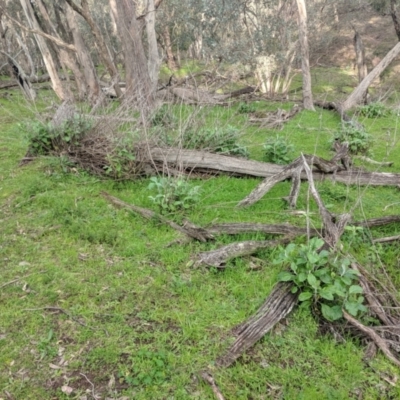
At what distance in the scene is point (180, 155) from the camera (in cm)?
591

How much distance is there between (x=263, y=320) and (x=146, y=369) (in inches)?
41.4

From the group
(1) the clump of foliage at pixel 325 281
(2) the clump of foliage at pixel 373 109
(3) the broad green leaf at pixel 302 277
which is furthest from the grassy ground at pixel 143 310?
(2) the clump of foliage at pixel 373 109

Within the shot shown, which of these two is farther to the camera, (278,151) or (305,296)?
(278,151)

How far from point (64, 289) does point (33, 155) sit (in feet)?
13.1

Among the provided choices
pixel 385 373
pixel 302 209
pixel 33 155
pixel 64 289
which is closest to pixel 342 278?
pixel 385 373

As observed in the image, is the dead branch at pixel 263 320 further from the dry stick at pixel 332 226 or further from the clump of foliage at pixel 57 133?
the clump of foliage at pixel 57 133

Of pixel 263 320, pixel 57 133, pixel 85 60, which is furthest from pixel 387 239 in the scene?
pixel 85 60

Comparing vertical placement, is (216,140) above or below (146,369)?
above

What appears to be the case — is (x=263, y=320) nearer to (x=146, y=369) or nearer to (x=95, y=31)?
(x=146, y=369)

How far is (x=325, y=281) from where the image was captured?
3.24m

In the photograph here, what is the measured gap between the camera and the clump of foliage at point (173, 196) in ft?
16.1

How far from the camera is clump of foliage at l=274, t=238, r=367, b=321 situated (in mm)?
3121

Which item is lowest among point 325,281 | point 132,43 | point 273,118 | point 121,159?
point 273,118

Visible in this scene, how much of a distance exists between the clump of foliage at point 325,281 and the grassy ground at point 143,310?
8.6 inches
